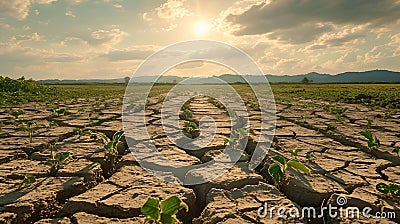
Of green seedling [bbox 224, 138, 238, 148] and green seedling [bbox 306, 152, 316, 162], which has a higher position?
green seedling [bbox 224, 138, 238, 148]

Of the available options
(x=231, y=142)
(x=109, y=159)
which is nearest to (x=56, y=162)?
(x=109, y=159)

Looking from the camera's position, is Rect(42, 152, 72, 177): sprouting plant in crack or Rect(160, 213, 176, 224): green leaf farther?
Rect(42, 152, 72, 177): sprouting plant in crack

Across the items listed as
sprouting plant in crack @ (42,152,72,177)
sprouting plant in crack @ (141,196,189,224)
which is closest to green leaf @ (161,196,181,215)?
sprouting plant in crack @ (141,196,189,224)

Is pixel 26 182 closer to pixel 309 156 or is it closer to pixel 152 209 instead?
pixel 152 209

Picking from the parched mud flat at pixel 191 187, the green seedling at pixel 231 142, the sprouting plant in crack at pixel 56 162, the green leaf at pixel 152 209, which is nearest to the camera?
the green leaf at pixel 152 209

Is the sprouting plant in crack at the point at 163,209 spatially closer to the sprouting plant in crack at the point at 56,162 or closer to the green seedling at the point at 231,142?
the sprouting plant in crack at the point at 56,162

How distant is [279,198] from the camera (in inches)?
78.8

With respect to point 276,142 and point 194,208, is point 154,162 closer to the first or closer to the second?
point 194,208

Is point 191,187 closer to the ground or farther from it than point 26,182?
closer to the ground

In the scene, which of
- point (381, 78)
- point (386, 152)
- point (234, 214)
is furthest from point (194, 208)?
point (381, 78)

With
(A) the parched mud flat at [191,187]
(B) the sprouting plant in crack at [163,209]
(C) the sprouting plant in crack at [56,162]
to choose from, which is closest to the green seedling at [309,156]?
(A) the parched mud flat at [191,187]

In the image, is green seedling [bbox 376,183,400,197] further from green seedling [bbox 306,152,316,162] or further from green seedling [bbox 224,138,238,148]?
green seedling [bbox 224,138,238,148]

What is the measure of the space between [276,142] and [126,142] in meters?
1.69

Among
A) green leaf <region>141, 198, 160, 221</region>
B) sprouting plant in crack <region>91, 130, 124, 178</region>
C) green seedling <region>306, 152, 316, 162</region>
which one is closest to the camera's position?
green leaf <region>141, 198, 160, 221</region>
